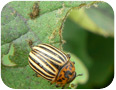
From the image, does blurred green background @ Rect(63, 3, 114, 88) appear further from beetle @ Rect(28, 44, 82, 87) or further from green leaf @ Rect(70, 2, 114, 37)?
beetle @ Rect(28, 44, 82, 87)

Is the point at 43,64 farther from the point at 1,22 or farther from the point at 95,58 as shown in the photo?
the point at 95,58

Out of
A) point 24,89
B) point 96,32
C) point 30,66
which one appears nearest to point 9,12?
point 30,66

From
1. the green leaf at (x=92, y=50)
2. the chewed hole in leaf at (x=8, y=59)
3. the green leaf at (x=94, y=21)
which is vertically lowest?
the green leaf at (x=92, y=50)

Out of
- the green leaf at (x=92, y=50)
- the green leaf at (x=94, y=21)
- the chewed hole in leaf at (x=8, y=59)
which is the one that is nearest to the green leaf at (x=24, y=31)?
the chewed hole in leaf at (x=8, y=59)

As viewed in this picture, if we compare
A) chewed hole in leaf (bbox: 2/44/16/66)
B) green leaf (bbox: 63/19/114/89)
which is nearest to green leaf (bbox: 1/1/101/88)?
chewed hole in leaf (bbox: 2/44/16/66)

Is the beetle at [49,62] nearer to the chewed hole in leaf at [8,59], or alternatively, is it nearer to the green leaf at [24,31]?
the green leaf at [24,31]

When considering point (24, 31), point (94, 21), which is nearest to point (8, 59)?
point (24, 31)

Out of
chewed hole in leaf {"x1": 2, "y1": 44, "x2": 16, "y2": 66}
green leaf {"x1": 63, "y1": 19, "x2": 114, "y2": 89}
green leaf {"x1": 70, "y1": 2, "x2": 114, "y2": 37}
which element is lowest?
green leaf {"x1": 63, "y1": 19, "x2": 114, "y2": 89}
